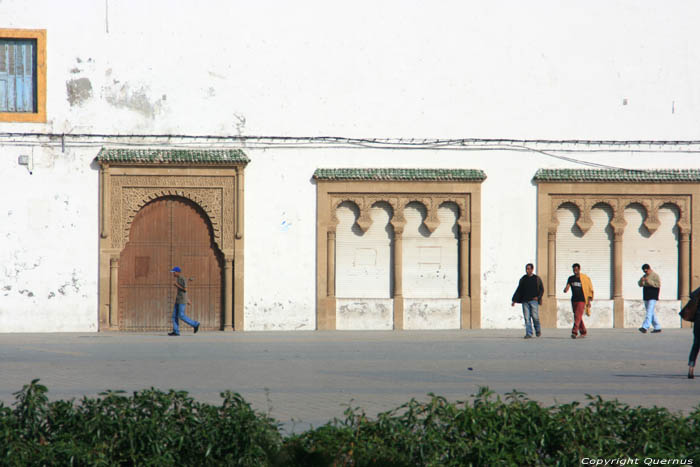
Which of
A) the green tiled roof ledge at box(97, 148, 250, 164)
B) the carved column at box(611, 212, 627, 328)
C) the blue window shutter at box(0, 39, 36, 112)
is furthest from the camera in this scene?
the carved column at box(611, 212, 627, 328)

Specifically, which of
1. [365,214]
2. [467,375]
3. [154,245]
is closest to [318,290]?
[365,214]

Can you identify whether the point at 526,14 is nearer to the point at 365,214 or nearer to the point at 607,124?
the point at 607,124

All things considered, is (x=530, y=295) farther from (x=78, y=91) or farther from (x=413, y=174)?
(x=78, y=91)

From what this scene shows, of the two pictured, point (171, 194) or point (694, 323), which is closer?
point (694, 323)

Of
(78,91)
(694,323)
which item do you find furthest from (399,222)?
(694,323)

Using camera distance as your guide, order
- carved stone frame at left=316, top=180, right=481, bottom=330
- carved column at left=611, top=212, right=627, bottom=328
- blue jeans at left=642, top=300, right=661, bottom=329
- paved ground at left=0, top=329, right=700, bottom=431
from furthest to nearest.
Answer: carved column at left=611, top=212, right=627, bottom=328, carved stone frame at left=316, top=180, right=481, bottom=330, blue jeans at left=642, top=300, right=661, bottom=329, paved ground at left=0, top=329, right=700, bottom=431

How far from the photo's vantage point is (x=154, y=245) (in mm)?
18594

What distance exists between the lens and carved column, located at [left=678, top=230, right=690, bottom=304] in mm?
19297

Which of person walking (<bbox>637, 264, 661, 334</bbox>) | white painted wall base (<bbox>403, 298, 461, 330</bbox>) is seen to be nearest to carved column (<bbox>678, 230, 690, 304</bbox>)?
person walking (<bbox>637, 264, 661, 334</bbox>)

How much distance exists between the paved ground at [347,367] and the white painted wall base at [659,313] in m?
1.53

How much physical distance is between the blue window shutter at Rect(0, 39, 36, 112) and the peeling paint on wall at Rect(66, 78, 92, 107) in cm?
77

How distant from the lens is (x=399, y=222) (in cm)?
1898

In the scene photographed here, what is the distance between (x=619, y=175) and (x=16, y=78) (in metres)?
12.6

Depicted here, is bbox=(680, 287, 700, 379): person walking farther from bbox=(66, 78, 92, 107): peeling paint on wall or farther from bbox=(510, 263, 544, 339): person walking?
bbox=(66, 78, 92, 107): peeling paint on wall
